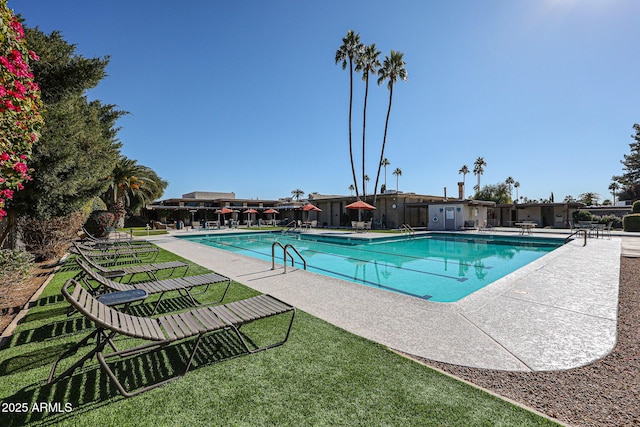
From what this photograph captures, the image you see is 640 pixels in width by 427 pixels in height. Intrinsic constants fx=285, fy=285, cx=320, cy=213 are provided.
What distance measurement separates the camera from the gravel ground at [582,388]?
2.41m

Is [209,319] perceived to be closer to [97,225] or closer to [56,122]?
[56,122]

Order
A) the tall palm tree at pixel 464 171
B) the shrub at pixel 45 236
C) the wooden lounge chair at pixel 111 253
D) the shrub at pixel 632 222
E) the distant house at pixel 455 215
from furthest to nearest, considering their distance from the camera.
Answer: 1. the tall palm tree at pixel 464 171
2. the distant house at pixel 455 215
3. the shrub at pixel 632 222
4. the shrub at pixel 45 236
5. the wooden lounge chair at pixel 111 253

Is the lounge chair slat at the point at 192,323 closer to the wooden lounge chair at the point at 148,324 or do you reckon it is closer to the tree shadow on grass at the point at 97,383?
the wooden lounge chair at the point at 148,324

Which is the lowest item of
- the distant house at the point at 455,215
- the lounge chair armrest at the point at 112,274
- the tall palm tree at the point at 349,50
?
the lounge chair armrest at the point at 112,274

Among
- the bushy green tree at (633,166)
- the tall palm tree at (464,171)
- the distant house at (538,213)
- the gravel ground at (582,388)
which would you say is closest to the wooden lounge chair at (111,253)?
the gravel ground at (582,388)

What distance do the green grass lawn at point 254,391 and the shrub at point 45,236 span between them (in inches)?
290

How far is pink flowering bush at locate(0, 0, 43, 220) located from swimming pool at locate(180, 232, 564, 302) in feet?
25.6

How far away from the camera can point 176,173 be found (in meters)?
37.0

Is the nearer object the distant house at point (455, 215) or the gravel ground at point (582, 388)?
the gravel ground at point (582, 388)

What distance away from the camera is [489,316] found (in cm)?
466

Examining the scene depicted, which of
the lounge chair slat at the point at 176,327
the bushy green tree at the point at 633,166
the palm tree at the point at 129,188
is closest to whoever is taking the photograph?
the lounge chair slat at the point at 176,327

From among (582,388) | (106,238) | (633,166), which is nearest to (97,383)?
(582,388)

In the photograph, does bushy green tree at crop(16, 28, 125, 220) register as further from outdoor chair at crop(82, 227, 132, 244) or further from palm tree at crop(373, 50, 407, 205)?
palm tree at crop(373, 50, 407, 205)

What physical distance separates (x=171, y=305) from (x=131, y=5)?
1112cm
